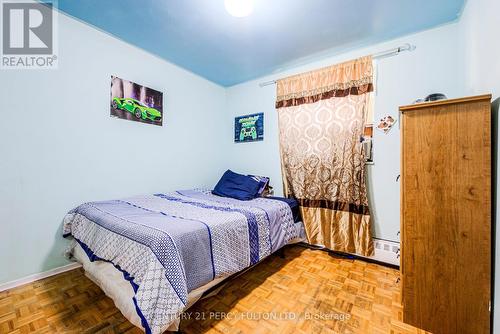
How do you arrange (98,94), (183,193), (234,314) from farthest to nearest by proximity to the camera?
(183,193) → (98,94) → (234,314)

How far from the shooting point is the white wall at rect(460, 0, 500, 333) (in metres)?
1.15

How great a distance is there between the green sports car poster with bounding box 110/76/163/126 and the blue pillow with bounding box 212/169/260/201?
1.20m

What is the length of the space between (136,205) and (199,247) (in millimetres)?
1039

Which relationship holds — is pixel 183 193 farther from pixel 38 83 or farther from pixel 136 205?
pixel 38 83

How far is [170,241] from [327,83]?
243 cm

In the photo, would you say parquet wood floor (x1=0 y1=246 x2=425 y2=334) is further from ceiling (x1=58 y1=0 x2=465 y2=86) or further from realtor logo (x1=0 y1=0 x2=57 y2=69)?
ceiling (x1=58 y1=0 x2=465 y2=86)

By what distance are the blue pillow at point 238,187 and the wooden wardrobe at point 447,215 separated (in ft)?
5.25

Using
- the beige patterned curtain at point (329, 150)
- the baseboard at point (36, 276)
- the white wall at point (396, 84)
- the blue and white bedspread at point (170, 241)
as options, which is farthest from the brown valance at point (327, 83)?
the baseboard at point (36, 276)

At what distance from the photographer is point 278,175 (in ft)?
9.78

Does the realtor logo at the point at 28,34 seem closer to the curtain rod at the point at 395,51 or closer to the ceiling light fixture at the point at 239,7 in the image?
the ceiling light fixture at the point at 239,7

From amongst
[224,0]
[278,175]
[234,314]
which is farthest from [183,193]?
[224,0]

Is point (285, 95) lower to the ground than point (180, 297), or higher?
higher

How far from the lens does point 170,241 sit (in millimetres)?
1193

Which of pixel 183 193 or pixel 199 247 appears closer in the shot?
pixel 199 247
